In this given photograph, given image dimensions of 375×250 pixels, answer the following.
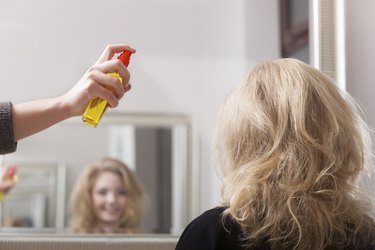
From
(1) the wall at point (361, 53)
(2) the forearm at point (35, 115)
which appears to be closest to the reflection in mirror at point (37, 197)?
(2) the forearm at point (35, 115)

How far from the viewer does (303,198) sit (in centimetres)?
76

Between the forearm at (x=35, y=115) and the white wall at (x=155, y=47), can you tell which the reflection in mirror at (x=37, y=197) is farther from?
the forearm at (x=35, y=115)

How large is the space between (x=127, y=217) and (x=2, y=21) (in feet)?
1.63

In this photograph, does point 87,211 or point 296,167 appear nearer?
point 296,167

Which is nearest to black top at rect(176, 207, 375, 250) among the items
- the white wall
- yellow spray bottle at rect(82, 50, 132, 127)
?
yellow spray bottle at rect(82, 50, 132, 127)

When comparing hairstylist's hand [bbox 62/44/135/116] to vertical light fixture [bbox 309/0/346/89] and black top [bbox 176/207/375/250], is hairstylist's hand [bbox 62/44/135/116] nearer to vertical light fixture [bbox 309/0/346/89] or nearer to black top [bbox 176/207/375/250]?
black top [bbox 176/207/375/250]

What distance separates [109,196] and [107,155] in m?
0.09

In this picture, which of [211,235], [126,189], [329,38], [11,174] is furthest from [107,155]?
[211,235]

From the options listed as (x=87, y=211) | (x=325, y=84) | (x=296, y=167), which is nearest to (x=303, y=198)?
(x=296, y=167)

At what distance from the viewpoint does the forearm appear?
0.84m

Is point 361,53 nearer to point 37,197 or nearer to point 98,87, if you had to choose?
point 98,87

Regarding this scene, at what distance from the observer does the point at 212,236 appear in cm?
74

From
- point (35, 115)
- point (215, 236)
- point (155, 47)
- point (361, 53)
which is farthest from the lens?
point (155, 47)

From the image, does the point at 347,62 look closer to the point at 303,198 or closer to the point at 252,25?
the point at 252,25
